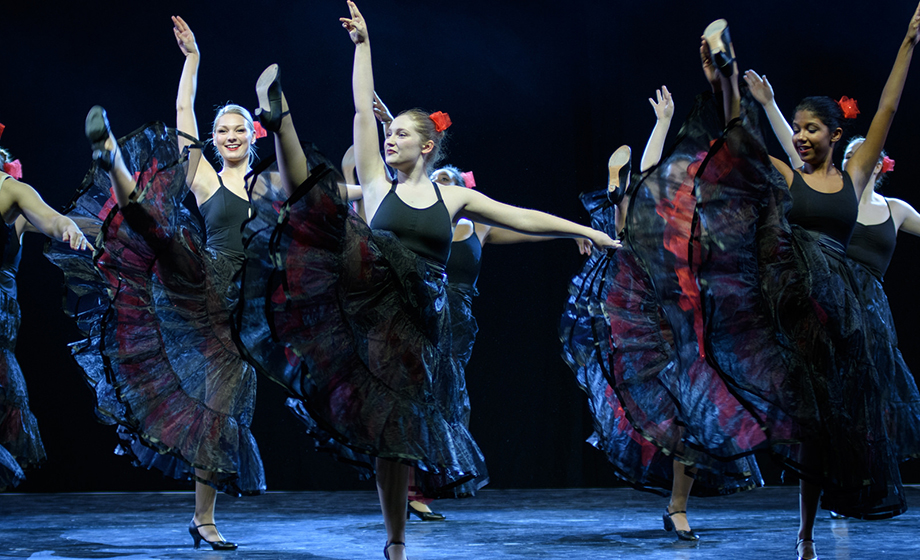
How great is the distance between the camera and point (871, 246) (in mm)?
3545

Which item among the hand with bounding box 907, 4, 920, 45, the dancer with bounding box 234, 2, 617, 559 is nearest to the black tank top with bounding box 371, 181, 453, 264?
the dancer with bounding box 234, 2, 617, 559

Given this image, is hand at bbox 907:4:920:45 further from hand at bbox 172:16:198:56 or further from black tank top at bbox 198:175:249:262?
hand at bbox 172:16:198:56

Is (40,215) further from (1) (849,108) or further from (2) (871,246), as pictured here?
(2) (871,246)

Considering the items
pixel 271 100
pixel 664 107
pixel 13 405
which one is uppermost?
pixel 664 107

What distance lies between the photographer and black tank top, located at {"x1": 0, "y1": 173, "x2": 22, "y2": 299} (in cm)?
341

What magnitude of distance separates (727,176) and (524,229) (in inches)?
25.0

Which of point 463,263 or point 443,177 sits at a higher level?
point 443,177

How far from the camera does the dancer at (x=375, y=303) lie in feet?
6.79

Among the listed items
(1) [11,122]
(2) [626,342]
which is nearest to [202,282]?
(2) [626,342]

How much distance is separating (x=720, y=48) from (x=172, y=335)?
1834 millimetres

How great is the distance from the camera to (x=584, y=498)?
4.59 metres

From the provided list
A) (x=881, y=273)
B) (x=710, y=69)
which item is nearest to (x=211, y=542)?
(x=710, y=69)

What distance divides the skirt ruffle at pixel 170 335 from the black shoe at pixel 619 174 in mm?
1431

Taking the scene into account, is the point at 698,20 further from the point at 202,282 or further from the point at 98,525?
the point at 98,525
